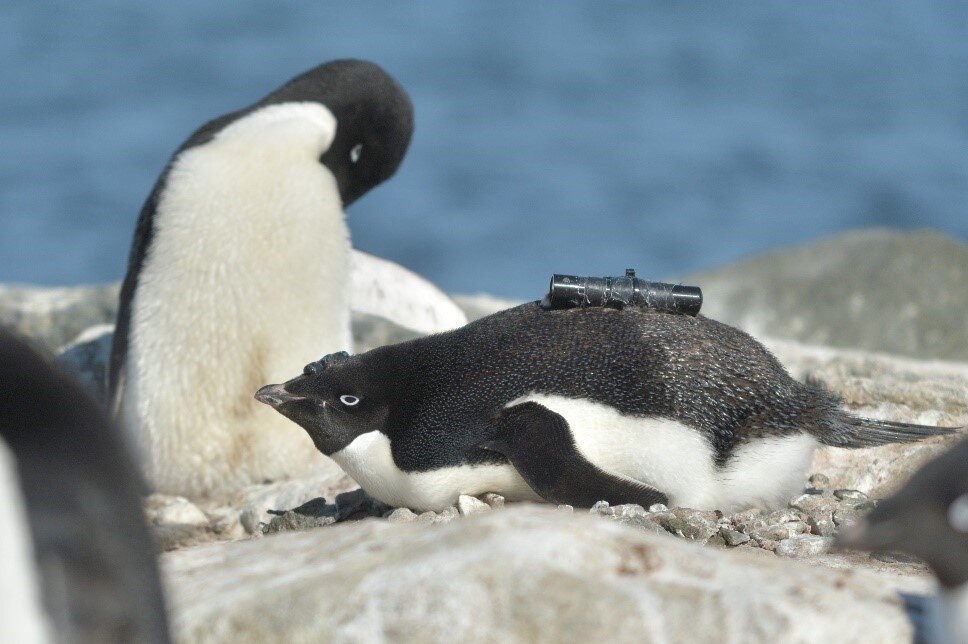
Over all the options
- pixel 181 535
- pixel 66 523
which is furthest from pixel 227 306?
pixel 66 523

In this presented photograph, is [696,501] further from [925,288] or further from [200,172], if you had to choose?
[925,288]

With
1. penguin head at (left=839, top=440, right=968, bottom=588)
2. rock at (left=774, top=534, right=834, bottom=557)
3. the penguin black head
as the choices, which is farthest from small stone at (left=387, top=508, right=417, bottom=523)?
the penguin black head

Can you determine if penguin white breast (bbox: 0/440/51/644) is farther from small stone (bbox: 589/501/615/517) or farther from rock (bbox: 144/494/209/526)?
rock (bbox: 144/494/209/526)

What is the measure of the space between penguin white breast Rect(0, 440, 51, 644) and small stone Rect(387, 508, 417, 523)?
Answer: 1.78m

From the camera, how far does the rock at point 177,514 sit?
14.2 feet

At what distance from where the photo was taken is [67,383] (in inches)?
78.2

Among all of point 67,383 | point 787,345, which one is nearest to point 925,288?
point 787,345

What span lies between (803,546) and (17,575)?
6.56ft

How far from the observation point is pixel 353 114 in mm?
5305

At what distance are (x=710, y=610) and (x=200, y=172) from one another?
3.17 meters

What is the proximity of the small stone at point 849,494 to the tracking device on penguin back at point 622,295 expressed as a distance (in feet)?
2.03

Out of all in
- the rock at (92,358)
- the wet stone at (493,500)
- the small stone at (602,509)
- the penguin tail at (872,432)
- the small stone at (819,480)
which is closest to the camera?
the small stone at (602,509)

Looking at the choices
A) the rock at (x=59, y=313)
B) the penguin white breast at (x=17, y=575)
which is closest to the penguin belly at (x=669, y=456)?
the penguin white breast at (x=17, y=575)

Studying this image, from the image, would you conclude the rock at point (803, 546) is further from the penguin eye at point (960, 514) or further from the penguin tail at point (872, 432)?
the penguin eye at point (960, 514)
